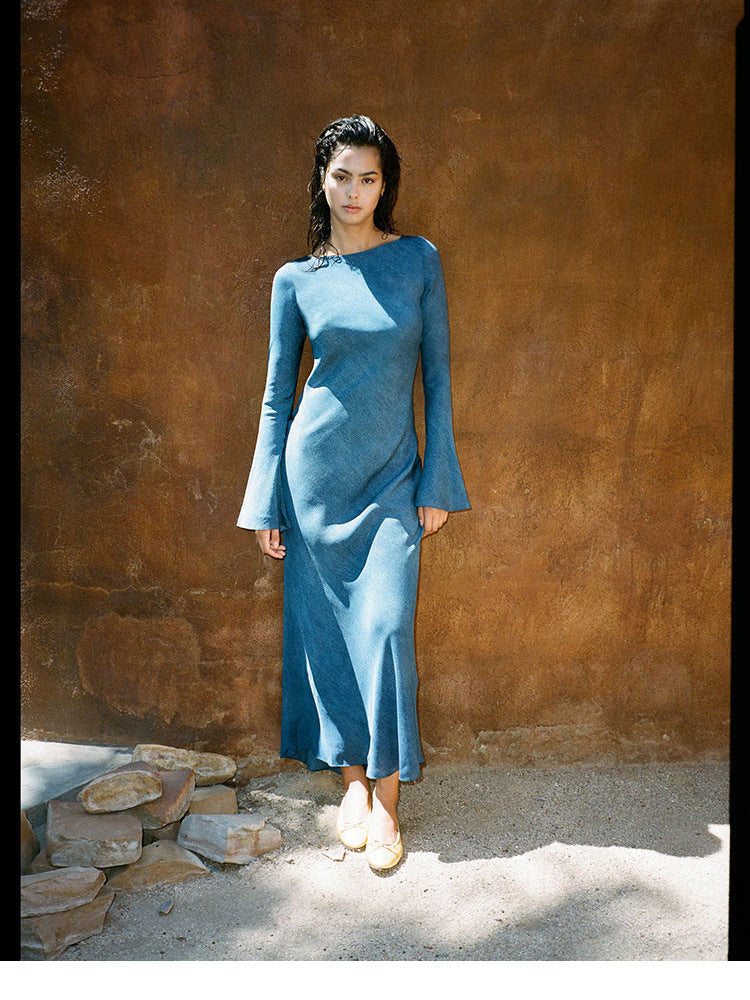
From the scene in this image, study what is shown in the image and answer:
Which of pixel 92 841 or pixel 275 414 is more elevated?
pixel 275 414

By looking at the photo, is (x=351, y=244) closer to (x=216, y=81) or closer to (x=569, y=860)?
(x=216, y=81)

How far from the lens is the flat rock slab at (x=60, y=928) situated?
2.21 metres

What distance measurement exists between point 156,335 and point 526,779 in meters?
1.92

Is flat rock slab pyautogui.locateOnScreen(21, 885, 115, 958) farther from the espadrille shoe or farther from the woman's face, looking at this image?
the woman's face

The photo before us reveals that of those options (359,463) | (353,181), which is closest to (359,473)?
(359,463)

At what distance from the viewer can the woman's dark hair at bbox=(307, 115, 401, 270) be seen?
2633 millimetres

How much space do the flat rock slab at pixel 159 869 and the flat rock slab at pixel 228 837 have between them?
44mm

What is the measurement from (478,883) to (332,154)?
2080 mm

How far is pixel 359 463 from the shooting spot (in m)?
2.67

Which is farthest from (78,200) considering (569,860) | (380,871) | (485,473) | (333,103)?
(569,860)

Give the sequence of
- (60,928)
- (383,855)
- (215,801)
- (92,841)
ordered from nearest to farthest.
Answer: (60,928)
(92,841)
(383,855)
(215,801)

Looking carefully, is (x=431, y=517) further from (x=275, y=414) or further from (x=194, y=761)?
(x=194, y=761)

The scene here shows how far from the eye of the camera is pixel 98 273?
3037 mm

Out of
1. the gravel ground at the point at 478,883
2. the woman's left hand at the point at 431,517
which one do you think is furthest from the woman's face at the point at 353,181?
the gravel ground at the point at 478,883
